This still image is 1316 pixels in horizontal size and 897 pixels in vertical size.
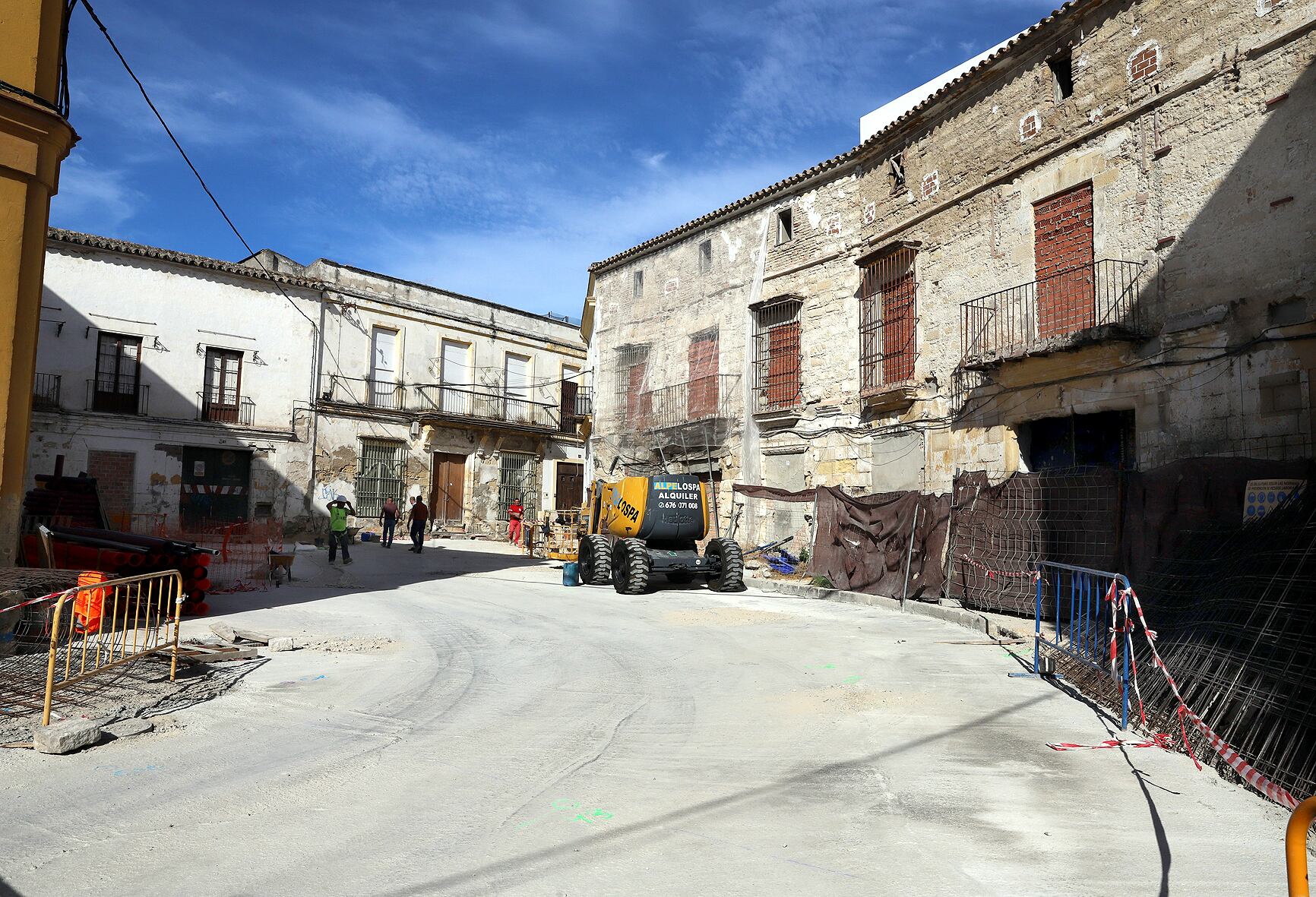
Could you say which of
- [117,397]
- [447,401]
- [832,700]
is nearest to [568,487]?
[447,401]

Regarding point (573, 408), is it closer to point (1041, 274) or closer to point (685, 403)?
point (685, 403)

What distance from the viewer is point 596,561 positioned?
16.6m

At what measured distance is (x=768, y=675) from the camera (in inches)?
Result: 309

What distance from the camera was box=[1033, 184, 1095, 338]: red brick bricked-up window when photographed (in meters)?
13.6

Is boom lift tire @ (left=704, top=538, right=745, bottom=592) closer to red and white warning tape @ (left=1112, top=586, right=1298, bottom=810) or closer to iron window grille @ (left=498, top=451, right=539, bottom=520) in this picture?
red and white warning tape @ (left=1112, top=586, right=1298, bottom=810)

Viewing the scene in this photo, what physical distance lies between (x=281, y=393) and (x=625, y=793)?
26086 mm

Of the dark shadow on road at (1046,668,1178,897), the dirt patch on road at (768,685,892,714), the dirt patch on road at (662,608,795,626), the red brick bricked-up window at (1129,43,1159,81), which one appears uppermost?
the red brick bricked-up window at (1129,43,1159,81)

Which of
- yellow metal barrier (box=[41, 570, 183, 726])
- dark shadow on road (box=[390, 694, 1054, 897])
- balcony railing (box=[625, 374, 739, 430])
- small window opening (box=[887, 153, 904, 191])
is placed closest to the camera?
dark shadow on road (box=[390, 694, 1054, 897])

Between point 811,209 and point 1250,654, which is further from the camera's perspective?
point 811,209

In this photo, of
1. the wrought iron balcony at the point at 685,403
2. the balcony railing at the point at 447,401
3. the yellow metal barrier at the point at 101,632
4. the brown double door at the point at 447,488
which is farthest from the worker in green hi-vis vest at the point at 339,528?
the brown double door at the point at 447,488

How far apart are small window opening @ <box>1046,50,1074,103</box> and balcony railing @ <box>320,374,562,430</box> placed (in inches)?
875

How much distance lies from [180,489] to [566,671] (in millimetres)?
21861

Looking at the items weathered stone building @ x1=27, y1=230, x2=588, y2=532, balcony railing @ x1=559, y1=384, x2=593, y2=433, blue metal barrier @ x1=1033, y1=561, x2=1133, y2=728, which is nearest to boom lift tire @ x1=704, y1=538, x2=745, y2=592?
blue metal barrier @ x1=1033, y1=561, x2=1133, y2=728

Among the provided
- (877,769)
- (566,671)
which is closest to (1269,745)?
(877,769)
